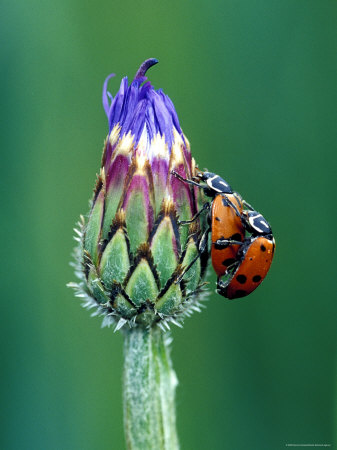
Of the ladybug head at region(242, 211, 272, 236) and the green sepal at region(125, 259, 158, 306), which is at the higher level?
the ladybug head at region(242, 211, 272, 236)

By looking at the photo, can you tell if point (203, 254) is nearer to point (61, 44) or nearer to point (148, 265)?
point (148, 265)

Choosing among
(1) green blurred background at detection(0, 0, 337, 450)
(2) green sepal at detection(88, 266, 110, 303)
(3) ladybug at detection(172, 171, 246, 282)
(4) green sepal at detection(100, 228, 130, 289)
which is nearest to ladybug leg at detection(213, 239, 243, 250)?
(3) ladybug at detection(172, 171, 246, 282)

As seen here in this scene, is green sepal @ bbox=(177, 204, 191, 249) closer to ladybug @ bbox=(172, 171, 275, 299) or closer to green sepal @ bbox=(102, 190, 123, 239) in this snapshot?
ladybug @ bbox=(172, 171, 275, 299)

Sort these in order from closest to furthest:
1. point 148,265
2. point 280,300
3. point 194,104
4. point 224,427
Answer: point 148,265 < point 224,427 < point 280,300 < point 194,104

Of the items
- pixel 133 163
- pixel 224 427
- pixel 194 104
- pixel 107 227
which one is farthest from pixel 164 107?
pixel 224 427

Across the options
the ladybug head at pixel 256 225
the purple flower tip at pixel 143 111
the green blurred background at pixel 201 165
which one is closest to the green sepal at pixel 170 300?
the ladybug head at pixel 256 225

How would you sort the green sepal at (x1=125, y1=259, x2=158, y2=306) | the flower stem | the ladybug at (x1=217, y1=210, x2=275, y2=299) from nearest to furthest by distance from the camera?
the green sepal at (x1=125, y1=259, x2=158, y2=306) < the flower stem < the ladybug at (x1=217, y1=210, x2=275, y2=299)

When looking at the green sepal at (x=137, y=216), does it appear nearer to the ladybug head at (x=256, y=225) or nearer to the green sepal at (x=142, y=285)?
the green sepal at (x=142, y=285)
